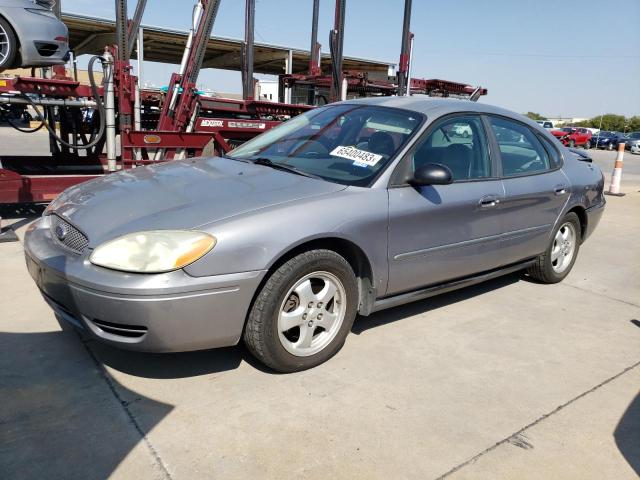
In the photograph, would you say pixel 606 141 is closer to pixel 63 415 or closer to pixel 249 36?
pixel 249 36

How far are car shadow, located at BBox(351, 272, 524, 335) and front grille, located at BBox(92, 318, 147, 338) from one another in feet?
5.02

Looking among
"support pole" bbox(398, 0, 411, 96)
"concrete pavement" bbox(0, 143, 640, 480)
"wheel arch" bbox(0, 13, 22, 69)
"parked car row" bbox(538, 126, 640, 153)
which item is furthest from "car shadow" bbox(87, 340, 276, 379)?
"parked car row" bbox(538, 126, 640, 153)

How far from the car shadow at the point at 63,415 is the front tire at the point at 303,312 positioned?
1.92 ft

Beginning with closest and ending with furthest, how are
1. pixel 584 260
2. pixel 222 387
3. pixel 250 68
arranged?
pixel 222 387 → pixel 584 260 → pixel 250 68

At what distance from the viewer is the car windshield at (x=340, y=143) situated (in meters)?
3.27

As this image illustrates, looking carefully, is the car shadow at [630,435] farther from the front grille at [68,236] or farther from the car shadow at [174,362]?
the front grille at [68,236]

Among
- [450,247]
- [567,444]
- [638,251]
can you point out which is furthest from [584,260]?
[567,444]

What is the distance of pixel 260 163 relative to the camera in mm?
3510

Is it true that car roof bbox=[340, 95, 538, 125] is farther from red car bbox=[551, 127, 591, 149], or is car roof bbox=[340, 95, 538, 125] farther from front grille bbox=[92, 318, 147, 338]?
red car bbox=[551, 127, 591, 149]

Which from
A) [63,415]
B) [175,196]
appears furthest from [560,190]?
[63,415]

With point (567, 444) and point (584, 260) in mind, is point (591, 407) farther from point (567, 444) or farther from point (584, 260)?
point (584, 260)

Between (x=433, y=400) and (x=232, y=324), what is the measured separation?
3.69 feet

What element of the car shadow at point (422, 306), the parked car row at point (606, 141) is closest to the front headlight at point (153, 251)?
the car shadow at point (422, 306)

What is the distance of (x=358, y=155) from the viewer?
11.1 ft
